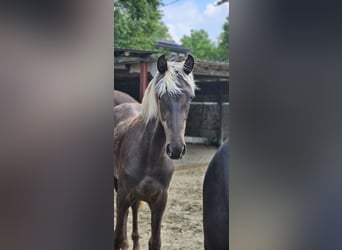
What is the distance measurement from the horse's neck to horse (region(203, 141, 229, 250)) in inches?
10.5

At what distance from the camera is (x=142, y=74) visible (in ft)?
5.95

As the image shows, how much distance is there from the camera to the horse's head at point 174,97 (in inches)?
67.7

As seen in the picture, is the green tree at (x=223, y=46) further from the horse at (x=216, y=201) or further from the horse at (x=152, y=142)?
the horse at (x=216, y=201)

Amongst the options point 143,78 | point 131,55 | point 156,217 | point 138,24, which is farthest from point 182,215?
point 138,24

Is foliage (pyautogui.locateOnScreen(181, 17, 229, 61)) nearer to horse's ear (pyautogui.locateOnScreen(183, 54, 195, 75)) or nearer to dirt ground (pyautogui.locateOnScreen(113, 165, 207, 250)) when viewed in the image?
horse's ear (pyautogui.locateOnScreen(183, 54, 195, 75))

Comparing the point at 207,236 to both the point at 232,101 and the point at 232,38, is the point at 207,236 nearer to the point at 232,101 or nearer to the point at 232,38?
the point at 232,101

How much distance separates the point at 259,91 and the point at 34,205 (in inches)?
44.7

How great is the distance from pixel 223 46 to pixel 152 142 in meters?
0.60

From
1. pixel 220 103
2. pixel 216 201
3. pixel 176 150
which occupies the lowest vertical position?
pixel 216 201

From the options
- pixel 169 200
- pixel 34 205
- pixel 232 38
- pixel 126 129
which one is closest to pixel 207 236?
pixel 169 200

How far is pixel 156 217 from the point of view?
1809mm

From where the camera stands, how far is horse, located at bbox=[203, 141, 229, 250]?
1829 mm

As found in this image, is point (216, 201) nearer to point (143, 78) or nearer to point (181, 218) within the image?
point (181, 218)

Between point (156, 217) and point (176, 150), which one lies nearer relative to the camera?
point (176, 150)
